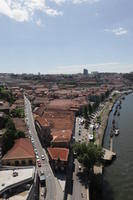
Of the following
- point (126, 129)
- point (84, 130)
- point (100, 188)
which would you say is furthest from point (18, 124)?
point (126, 129)

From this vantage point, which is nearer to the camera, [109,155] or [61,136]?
[109,155]

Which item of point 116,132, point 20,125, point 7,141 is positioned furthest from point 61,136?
point 116,132

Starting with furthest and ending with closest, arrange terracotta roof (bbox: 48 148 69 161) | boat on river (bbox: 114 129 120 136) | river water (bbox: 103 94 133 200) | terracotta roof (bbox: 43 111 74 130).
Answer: boat on river (bbox: 114 129 120 136)
terracotta roof (bbox: 43 111 74 130)
terracotta roof (bbox: 48 148 69 161)
river water (bbox: 103 94 133 200)

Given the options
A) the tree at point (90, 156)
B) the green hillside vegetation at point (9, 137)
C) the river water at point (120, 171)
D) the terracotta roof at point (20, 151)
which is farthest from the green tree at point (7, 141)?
the river water at point (120, 171)

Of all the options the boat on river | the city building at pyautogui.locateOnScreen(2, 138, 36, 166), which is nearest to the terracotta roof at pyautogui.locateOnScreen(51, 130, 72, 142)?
the city building at pyautogui.locateOnScreen(2, 138, 36, 166)

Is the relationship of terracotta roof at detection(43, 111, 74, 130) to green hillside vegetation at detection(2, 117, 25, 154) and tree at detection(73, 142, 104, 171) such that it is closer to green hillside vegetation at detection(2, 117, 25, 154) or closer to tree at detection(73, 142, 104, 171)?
green hillside vegetation at detection(2, 117, 25, 154)

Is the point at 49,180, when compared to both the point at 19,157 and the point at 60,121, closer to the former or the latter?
the point at 19,157

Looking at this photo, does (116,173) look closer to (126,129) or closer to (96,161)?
(96,161)

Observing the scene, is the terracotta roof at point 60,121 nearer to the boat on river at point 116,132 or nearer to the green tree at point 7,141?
the boat on river at point 116,132
